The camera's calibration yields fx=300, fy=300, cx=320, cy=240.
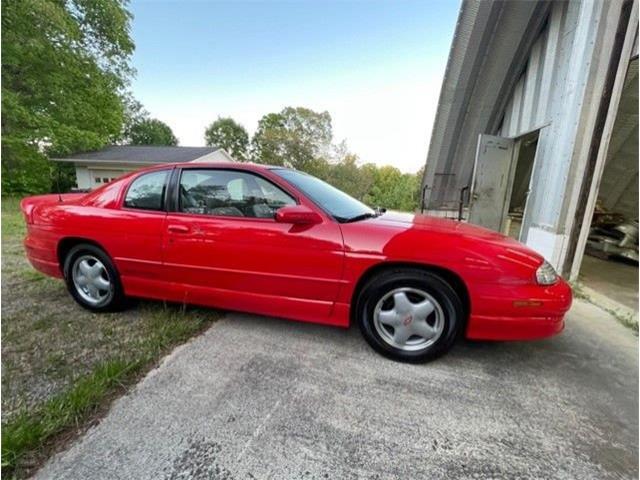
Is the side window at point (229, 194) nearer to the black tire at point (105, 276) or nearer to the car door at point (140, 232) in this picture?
the car door at point (140, 232)

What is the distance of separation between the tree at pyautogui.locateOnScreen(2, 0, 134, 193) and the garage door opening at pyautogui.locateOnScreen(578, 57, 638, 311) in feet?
56.6

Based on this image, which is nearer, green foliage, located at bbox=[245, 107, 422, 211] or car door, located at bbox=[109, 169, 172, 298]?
car door, located at bbox=[109, 169, 172, 298]

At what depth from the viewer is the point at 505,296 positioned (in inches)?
77.5

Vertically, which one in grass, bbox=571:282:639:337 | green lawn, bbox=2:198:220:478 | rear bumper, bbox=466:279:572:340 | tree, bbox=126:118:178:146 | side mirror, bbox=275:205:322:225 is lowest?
green lawn, bbox=2:198:220:478

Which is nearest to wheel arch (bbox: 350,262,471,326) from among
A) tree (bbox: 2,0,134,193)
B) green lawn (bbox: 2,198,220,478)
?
green lawn (bbox: 2,198,220,478)

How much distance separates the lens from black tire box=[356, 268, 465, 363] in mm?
2037

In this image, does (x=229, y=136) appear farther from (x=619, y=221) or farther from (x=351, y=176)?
(x=619, y=221)

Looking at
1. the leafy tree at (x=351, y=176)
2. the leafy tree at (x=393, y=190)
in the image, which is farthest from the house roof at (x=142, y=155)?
the leafy tree at (x=393, y=190)

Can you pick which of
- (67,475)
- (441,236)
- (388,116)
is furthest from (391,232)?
(388,116)

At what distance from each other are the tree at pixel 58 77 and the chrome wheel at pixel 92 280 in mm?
13461

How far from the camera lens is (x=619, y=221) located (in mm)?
6422

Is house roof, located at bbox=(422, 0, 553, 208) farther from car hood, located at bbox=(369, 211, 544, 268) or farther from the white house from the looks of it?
the white house

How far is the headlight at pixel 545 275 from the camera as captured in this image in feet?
6.56

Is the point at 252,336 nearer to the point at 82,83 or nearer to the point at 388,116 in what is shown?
the point at 82,83
